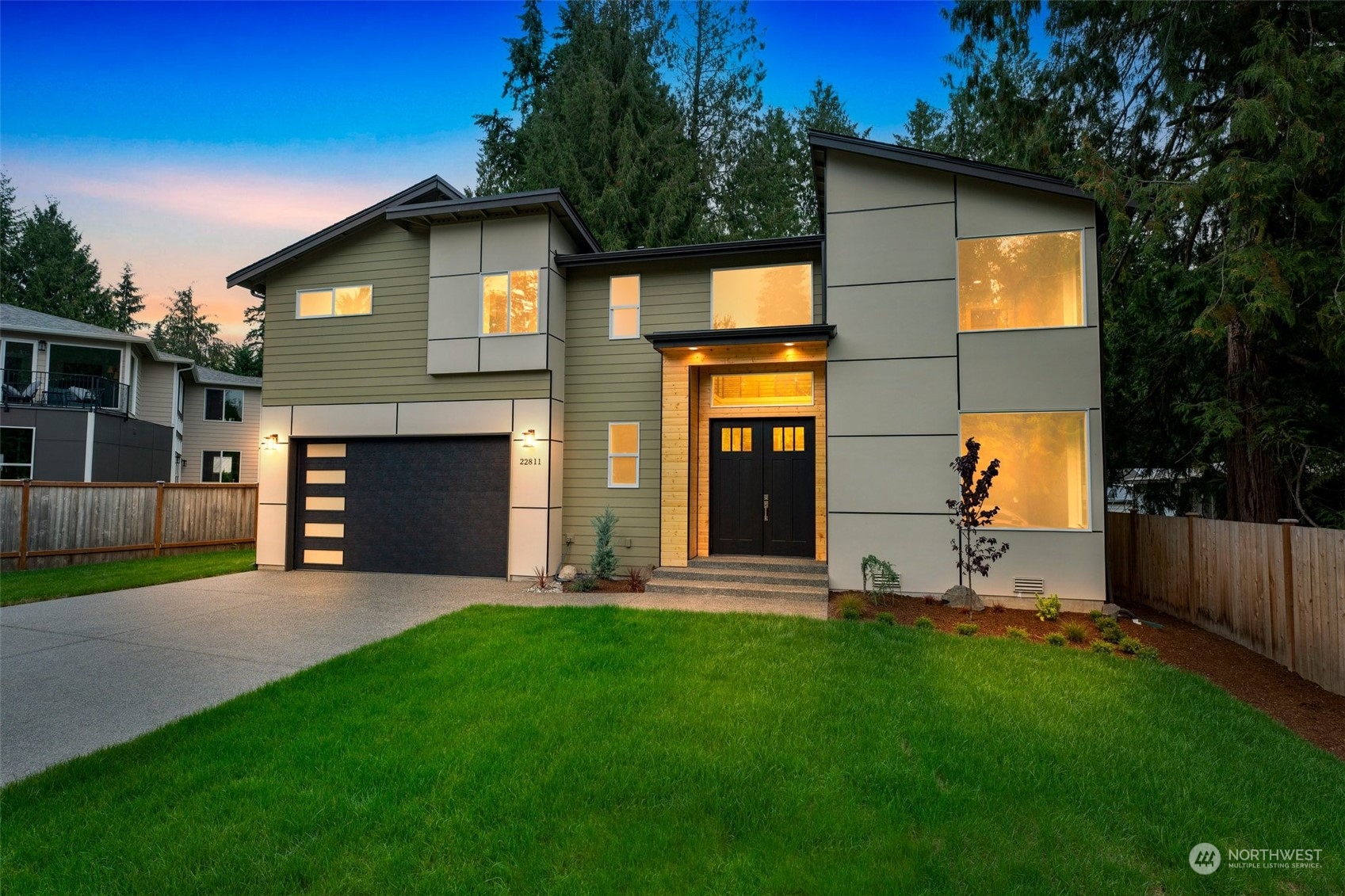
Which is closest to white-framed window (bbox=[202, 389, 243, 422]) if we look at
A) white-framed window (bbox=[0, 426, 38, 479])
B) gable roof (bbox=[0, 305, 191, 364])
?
gable roof (bbox=[0, 305, 191, 364])

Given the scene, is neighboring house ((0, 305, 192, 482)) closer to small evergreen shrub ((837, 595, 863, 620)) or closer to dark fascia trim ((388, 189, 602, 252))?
dark fascia trim ((388, 189, 602, 252))

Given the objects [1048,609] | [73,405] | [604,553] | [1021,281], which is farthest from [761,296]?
[73,405]

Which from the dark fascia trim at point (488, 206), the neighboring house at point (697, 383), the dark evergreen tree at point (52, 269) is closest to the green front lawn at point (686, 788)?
the neighboring house at point (697, 383)

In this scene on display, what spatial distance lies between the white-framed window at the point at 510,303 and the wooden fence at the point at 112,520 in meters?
7.92

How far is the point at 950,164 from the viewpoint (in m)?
8.17

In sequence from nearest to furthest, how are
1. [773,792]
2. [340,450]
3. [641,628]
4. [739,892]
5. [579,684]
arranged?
[739,892] < [773,792] < [579,684] < [641,628] < [340,450]

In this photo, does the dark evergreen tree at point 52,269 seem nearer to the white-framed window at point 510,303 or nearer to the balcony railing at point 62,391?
the balcony railing at point 62,391

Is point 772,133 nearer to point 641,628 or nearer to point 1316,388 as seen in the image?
point 1316,388

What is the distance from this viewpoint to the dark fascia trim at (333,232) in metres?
10.6

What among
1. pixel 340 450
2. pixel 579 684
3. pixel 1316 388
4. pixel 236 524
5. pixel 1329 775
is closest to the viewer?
pixel 1329 775

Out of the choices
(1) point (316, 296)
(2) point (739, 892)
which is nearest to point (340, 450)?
(1) point (316, 296)

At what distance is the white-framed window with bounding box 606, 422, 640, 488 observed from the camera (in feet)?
32.8

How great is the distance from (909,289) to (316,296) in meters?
10.3

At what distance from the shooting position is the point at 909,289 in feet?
27.8
